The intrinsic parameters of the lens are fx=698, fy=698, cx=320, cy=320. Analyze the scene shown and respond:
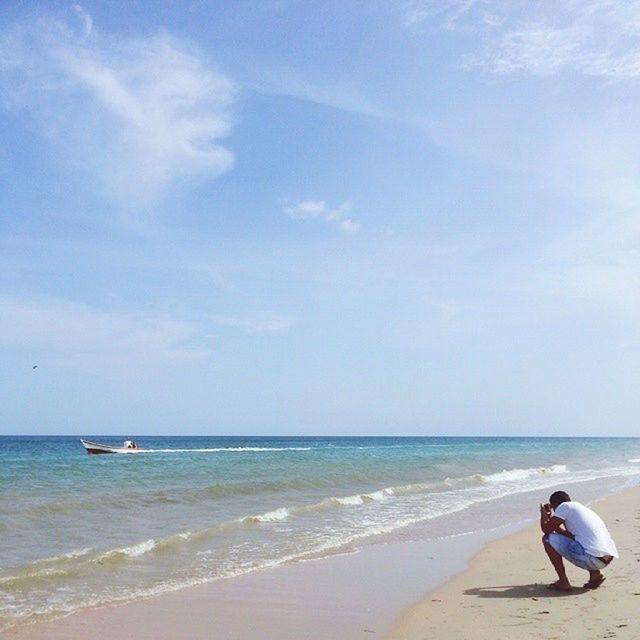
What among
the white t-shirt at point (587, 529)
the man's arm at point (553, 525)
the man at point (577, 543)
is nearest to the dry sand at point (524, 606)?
the man at point (577, 543)

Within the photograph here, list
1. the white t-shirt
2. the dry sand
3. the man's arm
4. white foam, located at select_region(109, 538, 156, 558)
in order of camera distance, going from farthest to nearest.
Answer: white foam, located at select_region(109, 538, 156, 558)
the man's arm
the white t-shirt
the dry sand

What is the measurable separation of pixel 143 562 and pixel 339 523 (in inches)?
201

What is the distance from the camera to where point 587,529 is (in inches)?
292

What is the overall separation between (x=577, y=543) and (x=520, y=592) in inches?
32.9

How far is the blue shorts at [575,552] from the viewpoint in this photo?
7.33 m

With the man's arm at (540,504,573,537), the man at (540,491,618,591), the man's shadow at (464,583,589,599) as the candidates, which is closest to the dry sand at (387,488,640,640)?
the man's shadow at (464,583,589,599)

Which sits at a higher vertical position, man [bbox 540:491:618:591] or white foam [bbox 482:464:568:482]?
man [bbox 540:491:618:591]

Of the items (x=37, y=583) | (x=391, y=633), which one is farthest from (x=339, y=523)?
(x=391, y=633)

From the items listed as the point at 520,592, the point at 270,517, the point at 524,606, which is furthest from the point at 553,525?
the point at 270,517

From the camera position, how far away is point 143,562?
987 centimetres

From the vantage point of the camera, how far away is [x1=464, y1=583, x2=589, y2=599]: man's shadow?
7.33 m

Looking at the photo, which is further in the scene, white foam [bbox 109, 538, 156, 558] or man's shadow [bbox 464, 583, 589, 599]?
white foam [bbox 109, 538, 156, 558]

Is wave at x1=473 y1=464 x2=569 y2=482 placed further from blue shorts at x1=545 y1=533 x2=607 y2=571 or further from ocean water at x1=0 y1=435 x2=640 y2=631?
blue shorts at x1=545 y1=533 x2=607 y2=571

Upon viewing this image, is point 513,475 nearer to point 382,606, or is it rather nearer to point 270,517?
point 270,517
